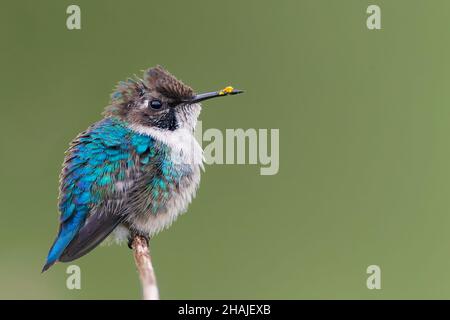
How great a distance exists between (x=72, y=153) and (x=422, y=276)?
397 cm

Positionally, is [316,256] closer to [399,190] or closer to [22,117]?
[399,190]

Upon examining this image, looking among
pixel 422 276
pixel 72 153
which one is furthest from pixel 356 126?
pixel 72 153

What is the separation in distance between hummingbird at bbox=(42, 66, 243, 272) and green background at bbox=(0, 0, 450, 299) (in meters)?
1.74

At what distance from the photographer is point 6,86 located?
32.3 ft

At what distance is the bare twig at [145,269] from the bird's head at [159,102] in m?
1.01

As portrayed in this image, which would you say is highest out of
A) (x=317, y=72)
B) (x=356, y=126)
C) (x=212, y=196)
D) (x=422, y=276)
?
(x=317, y=72)

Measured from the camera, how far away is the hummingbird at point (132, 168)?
6133 mm

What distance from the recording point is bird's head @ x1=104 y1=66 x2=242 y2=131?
6.57 meters

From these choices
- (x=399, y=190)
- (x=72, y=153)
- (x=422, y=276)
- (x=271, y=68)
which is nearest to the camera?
(x=72, y=153)

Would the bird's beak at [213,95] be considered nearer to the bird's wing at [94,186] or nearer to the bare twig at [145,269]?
the bird's wing at [94,186]

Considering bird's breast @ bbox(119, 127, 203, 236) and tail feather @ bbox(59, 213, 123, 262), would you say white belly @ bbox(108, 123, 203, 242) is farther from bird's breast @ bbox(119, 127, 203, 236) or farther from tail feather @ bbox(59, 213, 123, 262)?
tail feather @ bbox(59, 213, 123, 262)

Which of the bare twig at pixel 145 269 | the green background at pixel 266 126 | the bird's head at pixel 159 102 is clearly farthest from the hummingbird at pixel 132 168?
the green background at pixel 266 126

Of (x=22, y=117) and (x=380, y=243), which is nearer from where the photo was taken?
(x=380, y=243)

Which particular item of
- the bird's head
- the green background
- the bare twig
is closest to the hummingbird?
the bird's head
